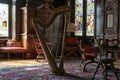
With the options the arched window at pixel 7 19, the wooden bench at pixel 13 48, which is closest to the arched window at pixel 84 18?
the wooden bench at pixel 13 48

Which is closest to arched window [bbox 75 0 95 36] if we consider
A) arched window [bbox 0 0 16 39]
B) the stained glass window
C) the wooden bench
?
the wooden bench

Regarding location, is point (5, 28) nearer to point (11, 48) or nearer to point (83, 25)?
point (11, 48)

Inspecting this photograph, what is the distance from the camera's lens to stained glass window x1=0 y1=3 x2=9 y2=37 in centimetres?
917

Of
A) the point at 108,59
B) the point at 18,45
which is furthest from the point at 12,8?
the point at 108,59

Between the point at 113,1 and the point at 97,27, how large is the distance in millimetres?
1361

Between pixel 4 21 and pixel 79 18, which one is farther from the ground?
pixel 79 18

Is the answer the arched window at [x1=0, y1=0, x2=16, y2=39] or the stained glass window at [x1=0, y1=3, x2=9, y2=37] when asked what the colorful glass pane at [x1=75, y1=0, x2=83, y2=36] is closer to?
the arched window at [x1=0, y1=0, x2=16, y2=39]

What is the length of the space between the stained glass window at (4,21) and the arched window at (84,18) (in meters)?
3.39

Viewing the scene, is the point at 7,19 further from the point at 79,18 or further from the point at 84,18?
the point at 84,18

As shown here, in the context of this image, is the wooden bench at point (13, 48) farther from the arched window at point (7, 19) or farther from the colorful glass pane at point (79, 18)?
the colorful glass pane at point (79, 18)

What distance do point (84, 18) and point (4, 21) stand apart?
3.83m

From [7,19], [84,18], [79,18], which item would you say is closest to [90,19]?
[84,18]

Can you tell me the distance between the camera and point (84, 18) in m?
10.2

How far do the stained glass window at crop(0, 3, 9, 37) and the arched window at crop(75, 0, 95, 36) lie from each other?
3.39 m
